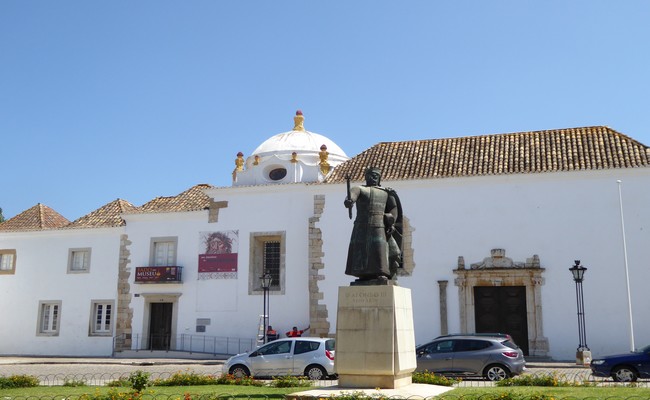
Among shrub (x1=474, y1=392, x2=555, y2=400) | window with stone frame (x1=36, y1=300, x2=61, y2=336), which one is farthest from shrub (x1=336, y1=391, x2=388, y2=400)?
window with stone frame (x1=36, y1=300, x2=61, y2=336)

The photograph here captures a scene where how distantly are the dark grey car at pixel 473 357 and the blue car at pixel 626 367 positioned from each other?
190 centimetres

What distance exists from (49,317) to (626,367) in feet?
79.6

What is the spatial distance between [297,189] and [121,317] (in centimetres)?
932

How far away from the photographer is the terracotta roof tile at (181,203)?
29.2 m

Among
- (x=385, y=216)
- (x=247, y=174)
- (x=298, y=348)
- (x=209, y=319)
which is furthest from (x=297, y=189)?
(x=385, y=216)

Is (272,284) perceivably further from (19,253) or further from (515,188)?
(19,253)

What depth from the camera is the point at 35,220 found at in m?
32.3

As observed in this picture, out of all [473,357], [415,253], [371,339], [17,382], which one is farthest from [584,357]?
[17,382]

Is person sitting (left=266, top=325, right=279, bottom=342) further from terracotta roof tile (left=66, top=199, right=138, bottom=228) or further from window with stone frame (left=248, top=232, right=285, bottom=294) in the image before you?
terracotta roof tile (left=66, top=199, right=138, bottom=228)

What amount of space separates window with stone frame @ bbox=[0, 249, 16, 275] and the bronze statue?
24551mm

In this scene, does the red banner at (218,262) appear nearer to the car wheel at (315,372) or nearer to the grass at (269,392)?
the car wheel at (315,372)

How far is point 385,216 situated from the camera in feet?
38.8

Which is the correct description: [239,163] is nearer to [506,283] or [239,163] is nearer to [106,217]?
[106,217]

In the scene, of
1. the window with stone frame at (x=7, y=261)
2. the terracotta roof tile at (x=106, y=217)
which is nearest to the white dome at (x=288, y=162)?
the terracotta roof tile at (x=106, y=217)
